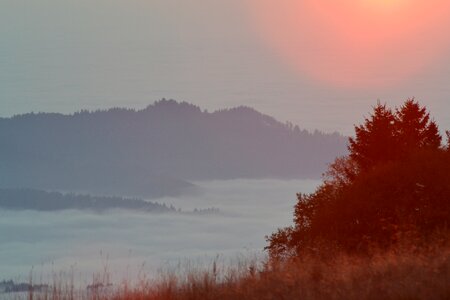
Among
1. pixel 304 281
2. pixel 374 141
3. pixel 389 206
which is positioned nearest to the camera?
pixel 304 281

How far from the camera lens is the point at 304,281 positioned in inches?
629

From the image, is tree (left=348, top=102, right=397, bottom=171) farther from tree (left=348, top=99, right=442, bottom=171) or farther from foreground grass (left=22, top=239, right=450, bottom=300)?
foreground grass (left=22, top=239, right=450, bottom=300)

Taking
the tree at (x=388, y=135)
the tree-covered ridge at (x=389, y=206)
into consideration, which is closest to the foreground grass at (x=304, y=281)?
the tree-covered ridge at (x=389, y=206)

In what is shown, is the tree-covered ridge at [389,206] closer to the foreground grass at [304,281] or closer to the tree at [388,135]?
the foreground grass at [304,281]

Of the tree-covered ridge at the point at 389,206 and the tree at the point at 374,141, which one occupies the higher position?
the tree at the point at 374,141

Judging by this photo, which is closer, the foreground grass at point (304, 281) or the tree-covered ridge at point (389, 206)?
the foreground grass at point (304, 281)

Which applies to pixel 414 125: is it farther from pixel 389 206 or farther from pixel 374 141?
pixel 389 206

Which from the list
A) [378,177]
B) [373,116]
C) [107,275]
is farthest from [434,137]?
[107,275]

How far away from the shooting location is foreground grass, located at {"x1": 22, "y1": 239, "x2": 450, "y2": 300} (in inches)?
577

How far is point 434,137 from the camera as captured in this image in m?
64.4

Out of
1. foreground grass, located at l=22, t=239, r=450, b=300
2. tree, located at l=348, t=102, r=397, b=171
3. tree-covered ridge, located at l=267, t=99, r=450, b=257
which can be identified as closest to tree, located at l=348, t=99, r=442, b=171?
tree, located at l=348, t=102, r=397, b=171

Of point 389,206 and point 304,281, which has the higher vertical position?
point 389,206

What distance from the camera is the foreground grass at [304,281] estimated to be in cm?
1466

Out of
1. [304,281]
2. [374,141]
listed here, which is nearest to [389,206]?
[304,281]
